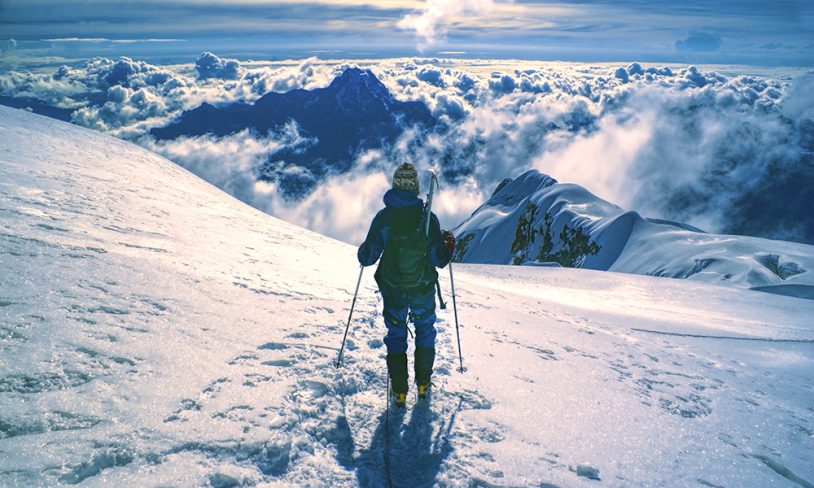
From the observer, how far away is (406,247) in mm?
5086

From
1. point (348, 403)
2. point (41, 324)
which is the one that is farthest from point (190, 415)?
point (41, 324)

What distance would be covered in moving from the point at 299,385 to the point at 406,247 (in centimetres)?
201

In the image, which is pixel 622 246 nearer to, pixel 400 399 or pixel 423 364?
pixel 423 364

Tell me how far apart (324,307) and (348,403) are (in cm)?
287

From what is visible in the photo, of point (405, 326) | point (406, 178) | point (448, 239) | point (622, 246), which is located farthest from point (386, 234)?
point (622, 246)

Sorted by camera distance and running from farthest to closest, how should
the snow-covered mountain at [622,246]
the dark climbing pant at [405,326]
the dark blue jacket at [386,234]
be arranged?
the snow-covered mountain at [622,246] → the dark climbing pant at [405,326] → the dark blue jacket at [386,234]

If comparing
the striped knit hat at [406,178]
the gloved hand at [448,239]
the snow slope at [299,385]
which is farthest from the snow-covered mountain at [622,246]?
the striped knit hat at [406,178]

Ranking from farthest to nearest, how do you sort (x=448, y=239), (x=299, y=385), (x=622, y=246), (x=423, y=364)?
(x=622, y=246) < (x=448, y=239) < (x=423, y=364) < (x=299, y=385)

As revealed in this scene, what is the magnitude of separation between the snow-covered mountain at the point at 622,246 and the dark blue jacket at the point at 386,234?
2450 centimetres

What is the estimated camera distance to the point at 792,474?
492 centimetres

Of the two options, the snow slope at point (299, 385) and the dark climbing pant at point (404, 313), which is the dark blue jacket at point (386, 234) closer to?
the dark climbing pant at point (404, 313)

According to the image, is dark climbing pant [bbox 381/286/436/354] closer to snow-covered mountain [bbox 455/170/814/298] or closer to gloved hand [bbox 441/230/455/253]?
gloved hand [bbox 441/230/455/253]

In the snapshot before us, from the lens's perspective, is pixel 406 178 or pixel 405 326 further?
pixel 405 326

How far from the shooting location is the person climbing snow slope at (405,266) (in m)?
5.09
